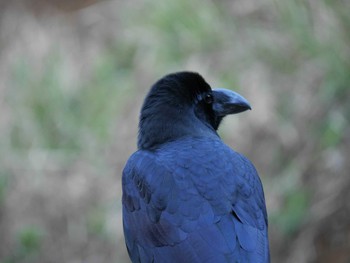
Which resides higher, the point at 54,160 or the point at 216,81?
the point at 216,81

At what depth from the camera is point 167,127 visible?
14.4 ft

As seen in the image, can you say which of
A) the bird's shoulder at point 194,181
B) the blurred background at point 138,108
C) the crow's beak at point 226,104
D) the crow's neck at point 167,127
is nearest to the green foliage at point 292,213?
the blurred background at point 138,108

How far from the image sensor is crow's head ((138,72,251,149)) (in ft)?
14.4

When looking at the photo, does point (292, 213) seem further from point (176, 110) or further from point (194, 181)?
point (194, 181)

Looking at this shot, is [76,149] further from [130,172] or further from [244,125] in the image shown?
[130,172]

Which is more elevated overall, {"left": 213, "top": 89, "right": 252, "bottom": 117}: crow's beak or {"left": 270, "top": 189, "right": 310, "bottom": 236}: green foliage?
{"left": 213, "top": 89, "right": 252, "bottom": 117}: crow's beak

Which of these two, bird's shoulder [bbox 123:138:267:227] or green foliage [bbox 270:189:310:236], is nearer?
bird's shoulder [bbox 123:138:267:227]

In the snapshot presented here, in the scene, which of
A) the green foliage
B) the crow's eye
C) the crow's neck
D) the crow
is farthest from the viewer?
the green foliage

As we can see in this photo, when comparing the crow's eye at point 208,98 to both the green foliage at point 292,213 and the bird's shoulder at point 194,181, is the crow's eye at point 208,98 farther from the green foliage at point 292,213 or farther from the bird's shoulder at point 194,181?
the green foliage at point 292,213

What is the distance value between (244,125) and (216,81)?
1.31 feet

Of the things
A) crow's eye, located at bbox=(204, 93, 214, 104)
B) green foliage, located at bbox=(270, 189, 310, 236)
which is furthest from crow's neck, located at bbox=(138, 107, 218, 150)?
green foliage, located at bbox=(270, 189, 310, 236)

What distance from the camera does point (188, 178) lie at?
4.02 m

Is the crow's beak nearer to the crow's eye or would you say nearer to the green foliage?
the crow's eye

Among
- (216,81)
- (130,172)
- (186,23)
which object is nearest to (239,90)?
(216,81)
